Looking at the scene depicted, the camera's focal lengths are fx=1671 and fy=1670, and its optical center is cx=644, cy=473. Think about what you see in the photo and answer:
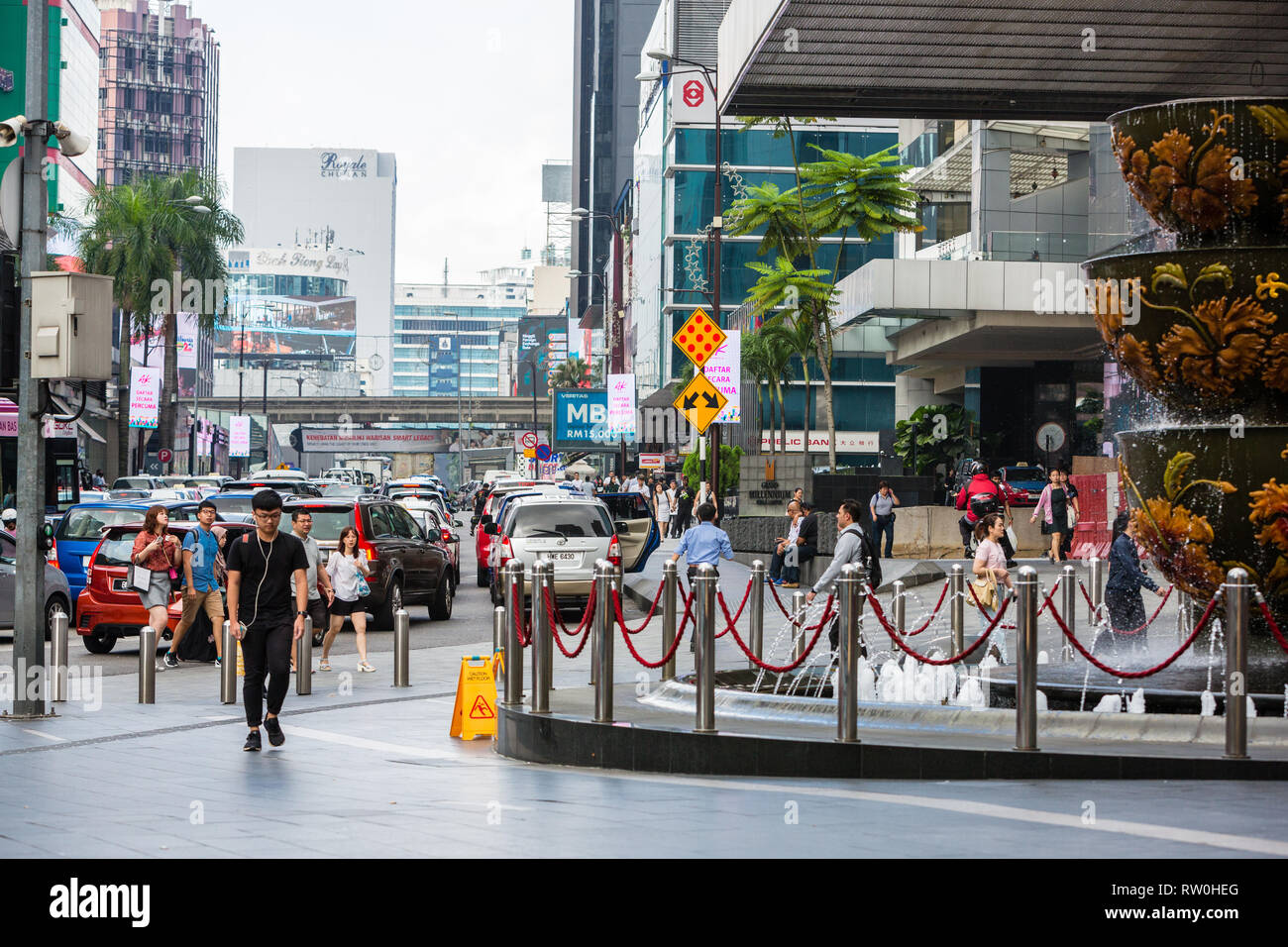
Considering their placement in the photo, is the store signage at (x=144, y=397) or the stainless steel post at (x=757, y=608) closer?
the stainless steel post at (x=757, y=608)

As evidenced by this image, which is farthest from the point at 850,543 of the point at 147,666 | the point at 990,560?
the point at 147,666

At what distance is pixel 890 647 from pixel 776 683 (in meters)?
3.54

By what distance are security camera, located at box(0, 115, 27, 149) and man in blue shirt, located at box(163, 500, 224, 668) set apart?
4830 millimetres

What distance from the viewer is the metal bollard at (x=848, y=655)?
993cm

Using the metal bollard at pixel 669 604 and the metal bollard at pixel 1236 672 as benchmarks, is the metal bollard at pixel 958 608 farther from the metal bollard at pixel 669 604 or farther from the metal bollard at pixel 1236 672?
the metal bollard at pixel 1236 672

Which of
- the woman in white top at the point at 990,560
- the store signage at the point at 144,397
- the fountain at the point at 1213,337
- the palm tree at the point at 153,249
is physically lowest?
the woman in white top at the point at 990,560

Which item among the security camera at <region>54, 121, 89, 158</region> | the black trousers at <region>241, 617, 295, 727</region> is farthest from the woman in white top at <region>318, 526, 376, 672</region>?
the black trousers at <region>241, 617, 295, 727</region>

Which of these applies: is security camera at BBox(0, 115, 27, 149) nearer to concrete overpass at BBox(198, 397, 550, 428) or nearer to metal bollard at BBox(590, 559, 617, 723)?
metal bollard at BBox(590, 559, 617, 723)

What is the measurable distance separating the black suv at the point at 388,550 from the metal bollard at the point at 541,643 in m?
9.19

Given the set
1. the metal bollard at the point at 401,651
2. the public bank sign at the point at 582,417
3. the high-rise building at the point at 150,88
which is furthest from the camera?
the high-rise building at the point at 150,88

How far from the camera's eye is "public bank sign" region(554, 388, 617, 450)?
6781 centimetres

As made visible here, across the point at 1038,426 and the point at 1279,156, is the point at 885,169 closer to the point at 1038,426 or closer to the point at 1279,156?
the point at 1038,426

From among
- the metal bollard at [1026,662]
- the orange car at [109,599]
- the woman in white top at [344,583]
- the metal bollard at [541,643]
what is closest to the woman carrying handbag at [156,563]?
the orange car at [109,599]
